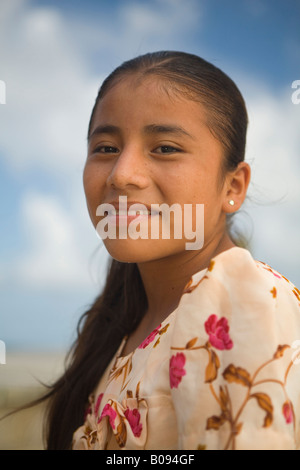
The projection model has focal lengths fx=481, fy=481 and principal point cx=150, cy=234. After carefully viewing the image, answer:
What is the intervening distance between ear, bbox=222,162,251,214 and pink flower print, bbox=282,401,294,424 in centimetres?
72

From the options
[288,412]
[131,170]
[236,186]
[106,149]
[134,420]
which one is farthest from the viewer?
[236,186]

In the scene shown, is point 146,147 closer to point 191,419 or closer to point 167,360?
point 167,360

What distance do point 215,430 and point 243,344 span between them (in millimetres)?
172

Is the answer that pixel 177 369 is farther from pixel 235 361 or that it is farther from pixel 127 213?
pixel 127 213

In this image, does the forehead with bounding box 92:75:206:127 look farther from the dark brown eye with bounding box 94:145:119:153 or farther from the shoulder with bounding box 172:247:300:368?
the shoulder with bounding box 172:247:300:368

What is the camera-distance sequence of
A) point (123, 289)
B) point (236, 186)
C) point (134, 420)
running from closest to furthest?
point (134, 420)
point (236, 186)
point (123, 289)

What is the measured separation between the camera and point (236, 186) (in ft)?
5.15

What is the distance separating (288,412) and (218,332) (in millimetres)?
198

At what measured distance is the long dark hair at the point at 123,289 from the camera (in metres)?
1.44

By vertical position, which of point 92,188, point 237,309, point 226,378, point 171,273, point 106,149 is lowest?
point 226,378

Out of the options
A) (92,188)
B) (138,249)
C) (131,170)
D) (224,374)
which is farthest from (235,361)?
(92,188)

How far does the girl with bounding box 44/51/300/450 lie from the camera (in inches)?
36.9

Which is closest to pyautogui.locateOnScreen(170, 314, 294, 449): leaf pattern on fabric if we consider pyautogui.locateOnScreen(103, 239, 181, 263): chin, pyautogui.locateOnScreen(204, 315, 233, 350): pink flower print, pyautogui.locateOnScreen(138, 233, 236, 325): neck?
pyautogui.locateOnScreen(204, 315, 233, 350): pink flower print

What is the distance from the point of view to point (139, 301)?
1934 mm
